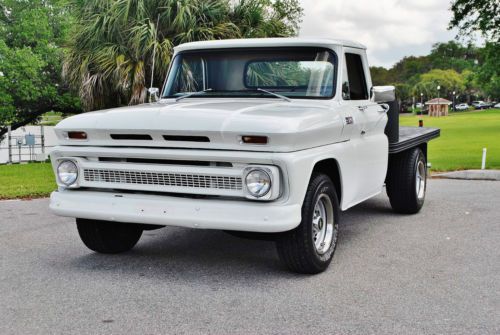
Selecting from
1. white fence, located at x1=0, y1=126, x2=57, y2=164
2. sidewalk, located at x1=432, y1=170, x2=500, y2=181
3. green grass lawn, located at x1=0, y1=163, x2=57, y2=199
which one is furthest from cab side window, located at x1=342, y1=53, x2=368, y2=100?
white fence, located at x1=0, y1=126, x2=57, y2=164

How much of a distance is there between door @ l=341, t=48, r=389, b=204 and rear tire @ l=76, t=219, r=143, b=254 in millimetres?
2188

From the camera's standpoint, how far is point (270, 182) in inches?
188

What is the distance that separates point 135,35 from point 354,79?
11443 millimetres

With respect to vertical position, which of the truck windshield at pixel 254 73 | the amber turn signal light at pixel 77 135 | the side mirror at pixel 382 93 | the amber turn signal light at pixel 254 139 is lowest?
the amber turn signal light at pixel 254 139

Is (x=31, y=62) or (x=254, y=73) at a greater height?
(x=31, y=62)

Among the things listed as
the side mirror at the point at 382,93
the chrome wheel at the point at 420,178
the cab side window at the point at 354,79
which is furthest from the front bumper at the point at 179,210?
the chrome wheel at the point at 420,178

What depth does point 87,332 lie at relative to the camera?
404cm

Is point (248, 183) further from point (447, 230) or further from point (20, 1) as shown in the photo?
point (20, 1)

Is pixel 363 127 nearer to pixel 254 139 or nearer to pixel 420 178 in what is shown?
pixel 254 139

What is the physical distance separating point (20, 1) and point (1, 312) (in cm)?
3497

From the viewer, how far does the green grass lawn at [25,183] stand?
11008 mm

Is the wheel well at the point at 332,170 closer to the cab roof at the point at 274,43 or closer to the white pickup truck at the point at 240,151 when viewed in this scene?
the white pickup truck at the point at 240,151

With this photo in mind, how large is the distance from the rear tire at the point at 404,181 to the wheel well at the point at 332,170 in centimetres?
244

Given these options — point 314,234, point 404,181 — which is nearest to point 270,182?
point 314,234
